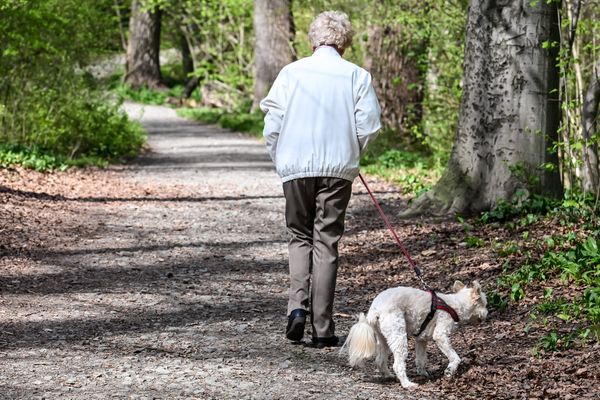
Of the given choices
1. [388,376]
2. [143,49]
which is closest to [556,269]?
[388,376]

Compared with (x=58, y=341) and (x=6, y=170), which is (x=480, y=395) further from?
(x=6, y=170)

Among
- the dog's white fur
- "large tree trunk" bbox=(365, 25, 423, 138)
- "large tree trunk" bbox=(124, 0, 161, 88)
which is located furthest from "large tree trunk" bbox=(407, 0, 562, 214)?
"large tree trunk" bbox=(124, 0, 161, 88)

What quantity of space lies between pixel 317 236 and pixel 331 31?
1.38 metres

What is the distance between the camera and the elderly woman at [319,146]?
6.21 metres

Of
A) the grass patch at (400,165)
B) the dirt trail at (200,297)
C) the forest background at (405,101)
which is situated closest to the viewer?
the dirt trail at (200,297)

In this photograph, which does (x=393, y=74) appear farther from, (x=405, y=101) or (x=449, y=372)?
(x=449, y=372)

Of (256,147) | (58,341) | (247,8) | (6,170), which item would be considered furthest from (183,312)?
(247,8)

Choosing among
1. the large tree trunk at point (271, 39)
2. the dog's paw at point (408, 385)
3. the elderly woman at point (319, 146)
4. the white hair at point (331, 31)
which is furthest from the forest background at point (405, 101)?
the large tree trunk at point (271, 39)

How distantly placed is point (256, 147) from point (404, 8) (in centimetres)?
686

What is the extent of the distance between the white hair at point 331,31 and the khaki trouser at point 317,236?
929 mm

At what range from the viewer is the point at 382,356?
5.59 metres

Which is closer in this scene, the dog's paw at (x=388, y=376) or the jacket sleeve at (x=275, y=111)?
the dog's paw at (x=388, y=376)

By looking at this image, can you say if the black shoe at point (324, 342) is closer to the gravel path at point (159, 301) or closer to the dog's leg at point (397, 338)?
the gravel path at point (159, 301)

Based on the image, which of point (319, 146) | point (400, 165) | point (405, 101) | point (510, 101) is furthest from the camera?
point (405, 101)
